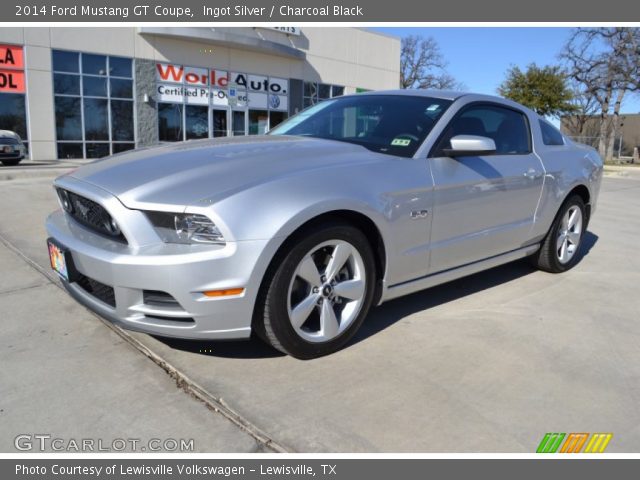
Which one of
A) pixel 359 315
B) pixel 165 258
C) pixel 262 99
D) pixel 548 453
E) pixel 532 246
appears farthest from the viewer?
pixel 262 99

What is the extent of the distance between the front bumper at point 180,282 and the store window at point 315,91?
24.3 metres

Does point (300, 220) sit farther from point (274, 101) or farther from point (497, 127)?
point (274, 101)

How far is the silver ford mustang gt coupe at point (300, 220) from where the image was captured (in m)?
2.61

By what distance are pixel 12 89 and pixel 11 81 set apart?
0.82ft

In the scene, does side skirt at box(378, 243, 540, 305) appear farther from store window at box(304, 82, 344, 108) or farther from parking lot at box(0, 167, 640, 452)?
store window at box(304, 82, 344, 108)

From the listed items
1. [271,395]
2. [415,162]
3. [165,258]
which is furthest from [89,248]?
[415,162]

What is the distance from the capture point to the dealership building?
18047 mm

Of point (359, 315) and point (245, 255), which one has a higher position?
point (245, 255)

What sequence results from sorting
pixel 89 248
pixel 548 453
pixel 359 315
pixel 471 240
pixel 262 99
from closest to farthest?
pixel 548 453
pixel 89 248
pixel 359 315
pixel 471 240
pixel 262 99

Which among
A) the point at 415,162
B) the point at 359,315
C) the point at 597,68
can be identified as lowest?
the point at 359,315

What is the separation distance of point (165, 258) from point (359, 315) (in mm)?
1215

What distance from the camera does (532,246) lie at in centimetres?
467

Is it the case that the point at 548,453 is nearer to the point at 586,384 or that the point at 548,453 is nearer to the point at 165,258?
the point at 586,384

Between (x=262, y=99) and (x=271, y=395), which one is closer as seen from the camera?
(x=271, y=395)
